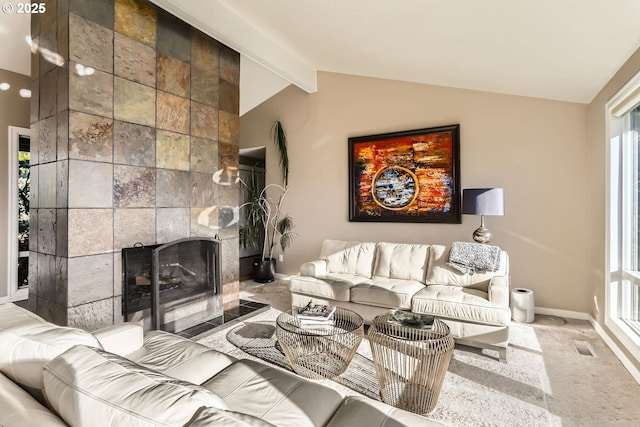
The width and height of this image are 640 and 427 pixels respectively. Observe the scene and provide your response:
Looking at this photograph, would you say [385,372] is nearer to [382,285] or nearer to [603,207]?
[382,285]

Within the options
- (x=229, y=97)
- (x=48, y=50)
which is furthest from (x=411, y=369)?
(x=48, y=50)

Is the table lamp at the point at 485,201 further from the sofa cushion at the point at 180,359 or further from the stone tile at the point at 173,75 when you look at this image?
the stone tile at the point at 173,75

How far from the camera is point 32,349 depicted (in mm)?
1197

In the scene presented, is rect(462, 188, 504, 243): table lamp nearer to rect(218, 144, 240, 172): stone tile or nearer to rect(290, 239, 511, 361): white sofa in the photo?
rect(290, 239, 511, 361): white sofa

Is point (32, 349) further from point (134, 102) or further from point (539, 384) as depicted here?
point (539, 384)

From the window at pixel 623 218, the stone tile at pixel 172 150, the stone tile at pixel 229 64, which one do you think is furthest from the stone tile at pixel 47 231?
the window at pixel 623 218

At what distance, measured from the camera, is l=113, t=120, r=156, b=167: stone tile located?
9.50 feet

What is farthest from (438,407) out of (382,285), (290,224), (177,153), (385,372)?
(290,224)

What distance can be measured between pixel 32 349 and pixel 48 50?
8.74 feet

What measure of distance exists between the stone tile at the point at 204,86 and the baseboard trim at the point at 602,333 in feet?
14.2

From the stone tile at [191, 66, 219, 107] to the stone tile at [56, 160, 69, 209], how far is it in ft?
4.63

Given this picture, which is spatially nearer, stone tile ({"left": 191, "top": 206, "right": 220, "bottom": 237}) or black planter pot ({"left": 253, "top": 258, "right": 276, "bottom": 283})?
stone tile ({"left": 191, "top": 206, "right": 220, "bottom": 237})

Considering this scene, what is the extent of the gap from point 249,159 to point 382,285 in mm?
4316

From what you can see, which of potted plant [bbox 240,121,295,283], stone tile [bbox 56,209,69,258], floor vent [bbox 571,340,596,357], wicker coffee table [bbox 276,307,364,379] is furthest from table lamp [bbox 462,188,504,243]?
stone tile [bbox 56,209,69,258]
